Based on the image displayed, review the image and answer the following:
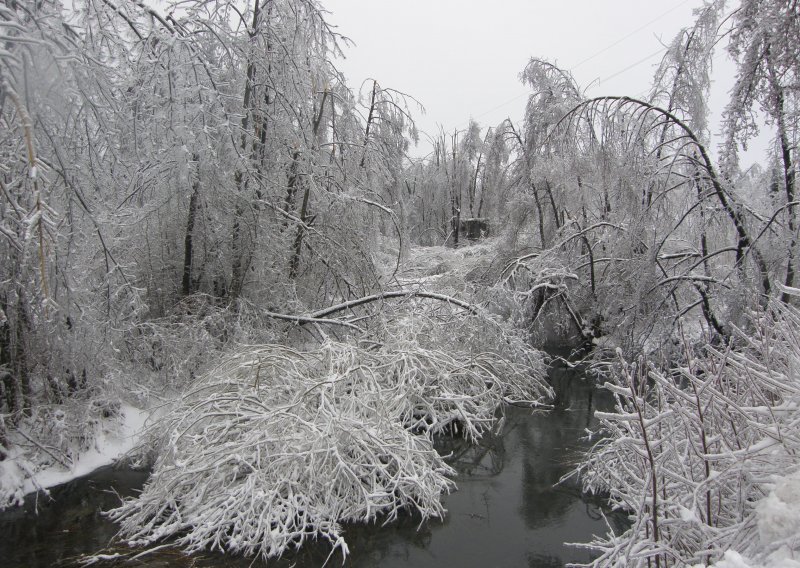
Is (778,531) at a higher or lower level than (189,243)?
lower

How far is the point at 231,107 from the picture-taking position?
7996 millimetres

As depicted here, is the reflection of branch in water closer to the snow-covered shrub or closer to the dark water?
the dark water

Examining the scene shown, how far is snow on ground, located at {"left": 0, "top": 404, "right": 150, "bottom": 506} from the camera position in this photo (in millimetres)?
5070

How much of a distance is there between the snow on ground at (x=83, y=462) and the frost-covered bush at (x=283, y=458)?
1.67 ft

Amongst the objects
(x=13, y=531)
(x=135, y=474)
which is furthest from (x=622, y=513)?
(x=13, y=531)

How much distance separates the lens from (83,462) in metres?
5.75

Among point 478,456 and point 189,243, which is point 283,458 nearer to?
point 478,456

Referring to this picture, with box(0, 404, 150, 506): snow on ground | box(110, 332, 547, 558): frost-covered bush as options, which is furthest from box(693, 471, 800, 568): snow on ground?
box(0, 404, 150, 506): snow on ground

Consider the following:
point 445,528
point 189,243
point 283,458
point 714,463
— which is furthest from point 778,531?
point 189,243

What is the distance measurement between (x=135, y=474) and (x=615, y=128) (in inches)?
328

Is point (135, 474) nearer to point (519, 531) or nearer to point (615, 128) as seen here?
point (519, 531)

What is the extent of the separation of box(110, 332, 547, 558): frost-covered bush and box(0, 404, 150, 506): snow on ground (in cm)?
51

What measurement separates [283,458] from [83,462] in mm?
2656

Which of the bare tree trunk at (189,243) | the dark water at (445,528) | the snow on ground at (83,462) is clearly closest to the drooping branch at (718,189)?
the dark water at (445,528)
